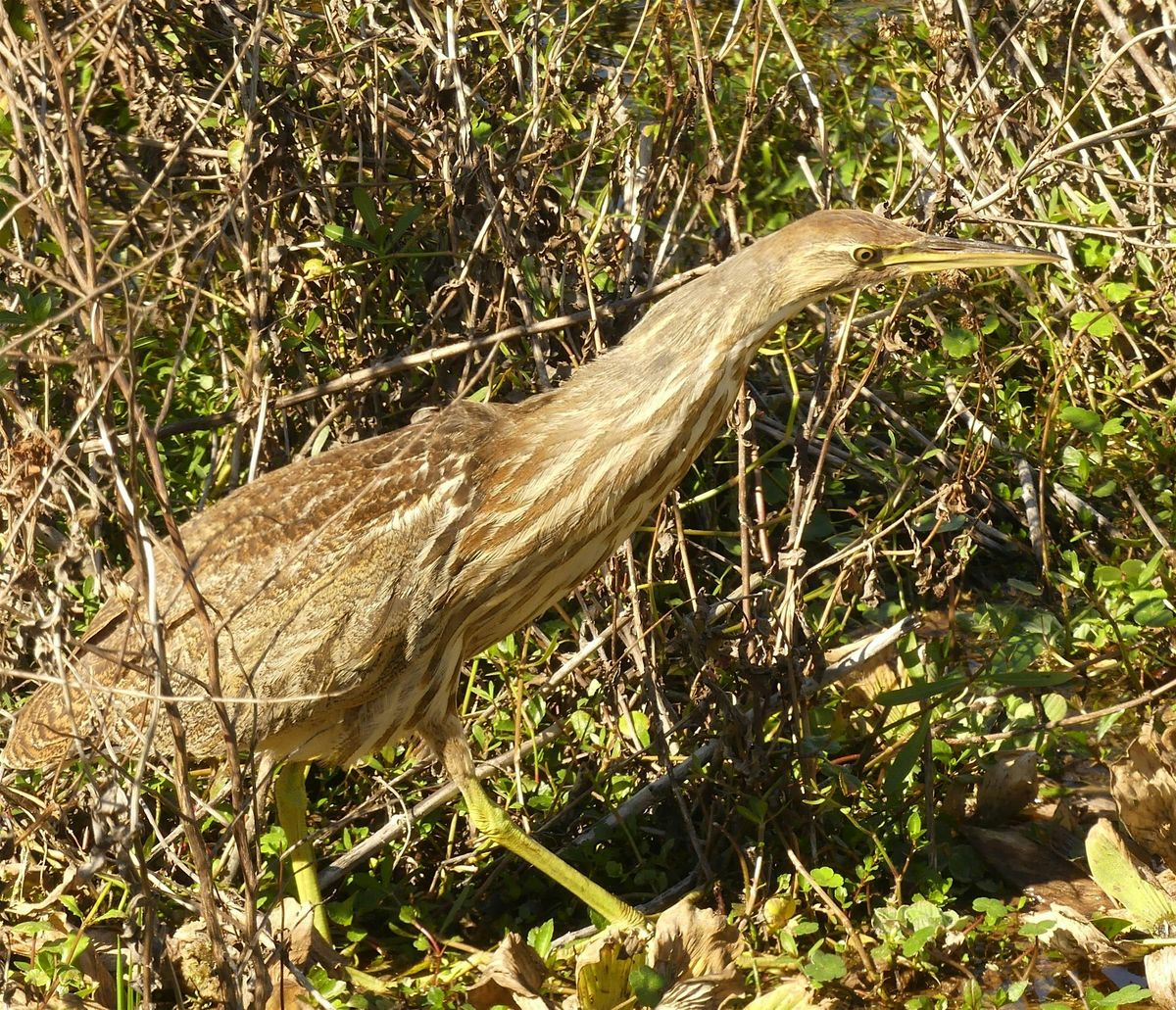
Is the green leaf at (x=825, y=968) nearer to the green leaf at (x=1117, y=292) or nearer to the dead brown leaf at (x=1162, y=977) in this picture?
the dead brown leaf at (x=1162, y=977)

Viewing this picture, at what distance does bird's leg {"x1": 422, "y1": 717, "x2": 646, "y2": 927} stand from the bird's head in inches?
42.2

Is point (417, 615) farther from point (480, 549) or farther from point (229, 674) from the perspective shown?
point (229, 674)

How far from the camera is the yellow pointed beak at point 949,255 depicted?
2.86 metres

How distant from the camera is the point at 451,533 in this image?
2.92 metres

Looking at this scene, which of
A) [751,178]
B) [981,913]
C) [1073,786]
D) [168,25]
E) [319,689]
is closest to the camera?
[319,689]

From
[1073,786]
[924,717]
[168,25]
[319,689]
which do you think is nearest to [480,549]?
[319,689]

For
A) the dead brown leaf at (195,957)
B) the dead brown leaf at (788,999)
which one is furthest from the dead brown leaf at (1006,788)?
the dead brown leaf at (195,957)

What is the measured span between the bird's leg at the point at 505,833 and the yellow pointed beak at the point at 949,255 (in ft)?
3.89

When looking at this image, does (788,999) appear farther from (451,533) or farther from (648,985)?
(451,533)

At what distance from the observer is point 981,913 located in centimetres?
307

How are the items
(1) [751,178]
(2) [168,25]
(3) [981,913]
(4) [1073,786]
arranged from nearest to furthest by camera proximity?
(3) [981,913] → (4) [1073,786] → (2) [168,25] → (1) [751,178]

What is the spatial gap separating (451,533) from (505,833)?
576mm

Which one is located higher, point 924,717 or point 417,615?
point 417,615

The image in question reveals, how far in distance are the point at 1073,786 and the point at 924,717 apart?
0.55 m
